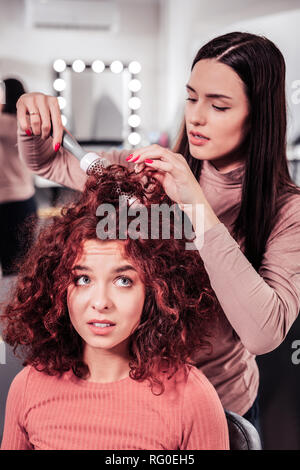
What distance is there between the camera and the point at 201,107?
0.63 m

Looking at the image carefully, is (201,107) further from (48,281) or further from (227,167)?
(48,281)

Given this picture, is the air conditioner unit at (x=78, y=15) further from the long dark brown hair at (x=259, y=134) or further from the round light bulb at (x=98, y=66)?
the long dark brown hair at (x=259, y=134)

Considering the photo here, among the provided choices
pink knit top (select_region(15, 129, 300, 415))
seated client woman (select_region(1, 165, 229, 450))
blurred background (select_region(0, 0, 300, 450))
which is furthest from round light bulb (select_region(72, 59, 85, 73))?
seated client woman (select_region(1, 165, 229, 450))

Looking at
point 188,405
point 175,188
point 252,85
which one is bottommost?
point 188,405

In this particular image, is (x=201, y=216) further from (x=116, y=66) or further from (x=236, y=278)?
(x=116, y=66)

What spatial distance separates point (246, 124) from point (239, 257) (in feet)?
0.63

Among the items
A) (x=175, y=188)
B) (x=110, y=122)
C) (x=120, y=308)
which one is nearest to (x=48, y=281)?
(x=120, y=308)

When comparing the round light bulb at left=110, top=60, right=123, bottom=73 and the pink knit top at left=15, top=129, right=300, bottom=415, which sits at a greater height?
the round light bulb at left=110, top=60, right=123, bottom=73

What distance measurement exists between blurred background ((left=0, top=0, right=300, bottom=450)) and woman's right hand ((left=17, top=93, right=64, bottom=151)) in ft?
0.40

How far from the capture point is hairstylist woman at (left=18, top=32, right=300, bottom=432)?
54cm

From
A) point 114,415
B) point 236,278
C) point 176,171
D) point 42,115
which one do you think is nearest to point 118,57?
point 42,115

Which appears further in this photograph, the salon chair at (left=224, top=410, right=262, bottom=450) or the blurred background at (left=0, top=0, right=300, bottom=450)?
the blurred background at (left=0, top=0, right=300, bottom=450)

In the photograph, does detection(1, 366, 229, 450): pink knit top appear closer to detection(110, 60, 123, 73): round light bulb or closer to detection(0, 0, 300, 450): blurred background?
detection(0, 0, 300, 450): blurred background

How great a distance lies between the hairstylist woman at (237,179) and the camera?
540mm
